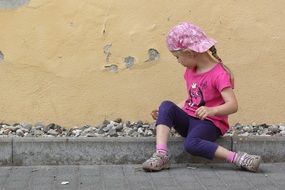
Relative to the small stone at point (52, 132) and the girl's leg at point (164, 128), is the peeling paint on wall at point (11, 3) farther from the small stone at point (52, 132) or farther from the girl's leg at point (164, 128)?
the girl's leg at point (164, 128)

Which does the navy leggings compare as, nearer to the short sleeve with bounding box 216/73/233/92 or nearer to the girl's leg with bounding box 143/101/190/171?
the girl's leg with bounding box 143/101/190/171

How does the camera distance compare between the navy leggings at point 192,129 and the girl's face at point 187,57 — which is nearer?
the navy leggings at point 192,129

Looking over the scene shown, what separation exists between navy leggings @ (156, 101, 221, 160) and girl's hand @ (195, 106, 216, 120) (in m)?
0.23

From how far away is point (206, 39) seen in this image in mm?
5801

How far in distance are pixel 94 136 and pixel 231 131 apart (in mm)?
1325

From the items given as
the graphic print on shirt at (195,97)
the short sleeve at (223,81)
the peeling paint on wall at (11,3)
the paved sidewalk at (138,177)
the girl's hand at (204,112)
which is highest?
the peeling paint on wall at (11,3)

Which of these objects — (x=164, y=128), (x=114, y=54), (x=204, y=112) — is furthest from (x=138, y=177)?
(x=114, y=54)

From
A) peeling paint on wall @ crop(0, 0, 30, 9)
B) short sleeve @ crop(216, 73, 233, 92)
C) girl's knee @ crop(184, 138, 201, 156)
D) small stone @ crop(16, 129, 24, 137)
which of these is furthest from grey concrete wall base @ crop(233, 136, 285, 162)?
peeling paint on wall @ crop(0, 0, 30, 9)

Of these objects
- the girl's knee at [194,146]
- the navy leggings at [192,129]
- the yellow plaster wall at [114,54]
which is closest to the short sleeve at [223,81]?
the navy leggings at [192,129]

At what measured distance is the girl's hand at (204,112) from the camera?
545 cm

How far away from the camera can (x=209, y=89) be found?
5.75m

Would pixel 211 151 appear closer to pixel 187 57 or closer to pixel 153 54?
pixel 187 57

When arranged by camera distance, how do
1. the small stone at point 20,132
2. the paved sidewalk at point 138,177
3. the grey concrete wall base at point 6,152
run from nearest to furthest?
the paved sidewalk at point 138,177 < the grey concrete wall base at point 6,152 < the small stone at point 20,132

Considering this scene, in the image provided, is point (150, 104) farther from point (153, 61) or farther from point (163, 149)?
point (163, 149)
